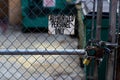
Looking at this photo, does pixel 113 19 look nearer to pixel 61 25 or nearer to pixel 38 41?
pixel 61 25

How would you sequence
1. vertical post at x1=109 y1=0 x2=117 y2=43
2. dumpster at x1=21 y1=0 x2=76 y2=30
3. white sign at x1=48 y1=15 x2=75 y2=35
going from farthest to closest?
dumpster at x1=21 y1=0 x2=76 y2=30, white sign at x1=48 y1=15 x2=75 y2=35, vertical post at x1=109 y1=0 x2=117 y2=43

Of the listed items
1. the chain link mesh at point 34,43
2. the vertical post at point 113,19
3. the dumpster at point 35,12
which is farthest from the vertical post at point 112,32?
the dumpster at point 35,12

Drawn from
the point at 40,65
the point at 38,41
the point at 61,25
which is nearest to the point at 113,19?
the point at 61,25

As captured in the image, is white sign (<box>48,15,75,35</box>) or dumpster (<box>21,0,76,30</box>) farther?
dumpster (<box>21,0,76,30</box>)

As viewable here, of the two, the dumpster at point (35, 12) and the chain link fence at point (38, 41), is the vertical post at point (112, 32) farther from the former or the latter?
the dumpster at point (35, 12)

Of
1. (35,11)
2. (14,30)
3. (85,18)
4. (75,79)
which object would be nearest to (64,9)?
(35,11)

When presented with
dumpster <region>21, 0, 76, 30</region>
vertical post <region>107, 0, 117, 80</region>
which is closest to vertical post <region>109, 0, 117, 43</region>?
vertical post <region>107, 0, 117, 80</region>

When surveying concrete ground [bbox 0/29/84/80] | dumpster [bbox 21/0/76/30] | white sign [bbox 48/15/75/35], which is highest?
white sign [bbox 48/15/75/35]

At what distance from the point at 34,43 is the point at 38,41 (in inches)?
7.6

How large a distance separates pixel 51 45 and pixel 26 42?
64 centimetres

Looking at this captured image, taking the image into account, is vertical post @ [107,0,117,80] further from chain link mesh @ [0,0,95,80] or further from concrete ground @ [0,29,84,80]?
concrete ground @ [0,29,84,80]

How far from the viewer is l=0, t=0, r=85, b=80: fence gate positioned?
3057 mm

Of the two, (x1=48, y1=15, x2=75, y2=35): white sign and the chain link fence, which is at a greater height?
(x1=48, y1=15, x2=75, y2=35): white sign

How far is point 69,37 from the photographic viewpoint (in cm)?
Result: 717
